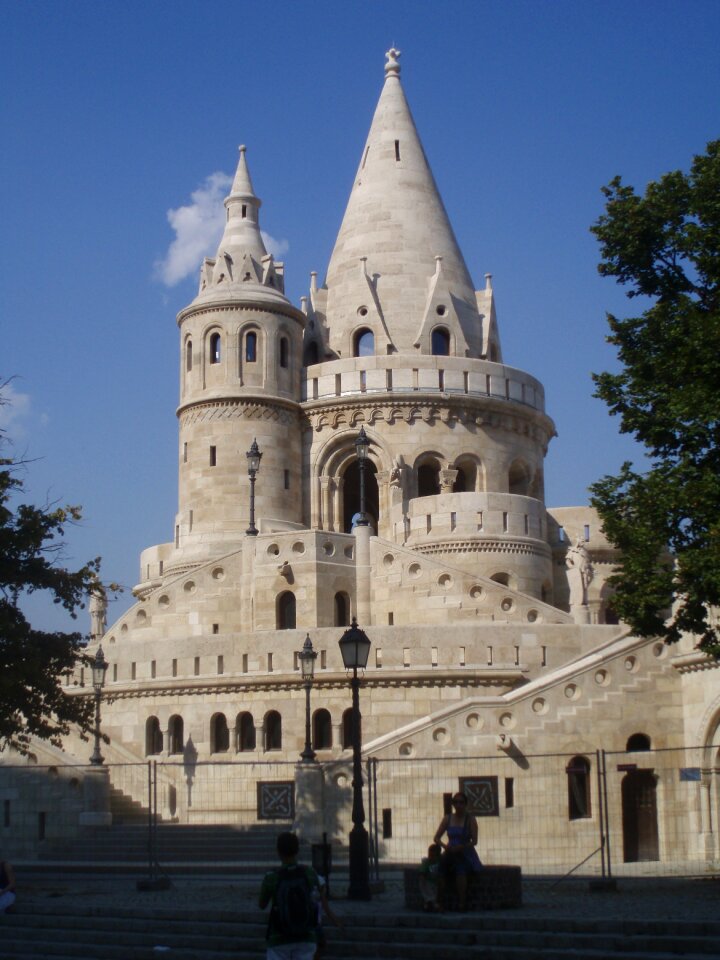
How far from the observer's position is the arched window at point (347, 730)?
32188 millimetres

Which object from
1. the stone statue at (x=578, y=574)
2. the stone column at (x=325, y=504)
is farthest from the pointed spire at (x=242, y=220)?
the stone statue at (x=578, y=574)

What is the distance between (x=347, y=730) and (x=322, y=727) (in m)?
0.90

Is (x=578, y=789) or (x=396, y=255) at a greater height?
(x=396, y=255)

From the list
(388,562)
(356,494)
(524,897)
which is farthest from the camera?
(356,494)

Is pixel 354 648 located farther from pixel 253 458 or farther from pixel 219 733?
pixel 253 458

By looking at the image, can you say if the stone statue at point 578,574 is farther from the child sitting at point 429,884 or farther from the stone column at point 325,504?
the child sitting at point 429,884

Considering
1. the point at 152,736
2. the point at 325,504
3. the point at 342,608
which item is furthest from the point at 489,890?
the point at 325,504

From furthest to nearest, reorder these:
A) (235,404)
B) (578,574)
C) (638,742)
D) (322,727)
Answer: (235,404) < (578,574) < (322,727) < (638,742)

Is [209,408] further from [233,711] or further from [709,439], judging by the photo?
[709,439]

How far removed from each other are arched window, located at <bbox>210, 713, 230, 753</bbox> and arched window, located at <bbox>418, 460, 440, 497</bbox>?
1253 centimetres

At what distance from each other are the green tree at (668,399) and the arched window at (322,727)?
46.4ft

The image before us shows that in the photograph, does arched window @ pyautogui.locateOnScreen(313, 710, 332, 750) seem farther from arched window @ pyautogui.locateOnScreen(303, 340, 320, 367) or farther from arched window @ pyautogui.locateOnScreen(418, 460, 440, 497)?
arched window @ pyautogui.locateOnScreen(303, 340, 320, 367)

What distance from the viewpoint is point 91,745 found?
110 ft

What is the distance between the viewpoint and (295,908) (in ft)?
35.9
